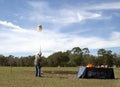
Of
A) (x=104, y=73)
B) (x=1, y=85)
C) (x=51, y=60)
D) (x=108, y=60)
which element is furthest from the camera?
(x=51, y=60)

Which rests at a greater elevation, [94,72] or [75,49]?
[75,49]

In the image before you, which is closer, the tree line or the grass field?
the grass field

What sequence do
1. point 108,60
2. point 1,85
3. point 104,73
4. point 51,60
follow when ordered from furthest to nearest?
point 51,60 → point 108,60 → point 104,73 → point 1,85

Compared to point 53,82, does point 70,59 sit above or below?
above

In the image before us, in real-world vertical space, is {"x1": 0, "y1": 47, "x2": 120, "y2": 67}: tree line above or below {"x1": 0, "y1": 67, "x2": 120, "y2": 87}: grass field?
above

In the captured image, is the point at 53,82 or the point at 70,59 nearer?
the point at 53,82

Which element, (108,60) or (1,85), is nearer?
(1,85)

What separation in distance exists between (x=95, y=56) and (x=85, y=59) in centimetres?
450

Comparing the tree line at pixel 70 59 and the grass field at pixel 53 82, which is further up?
the tree line at pixel 70 59

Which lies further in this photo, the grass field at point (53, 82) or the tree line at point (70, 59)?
the tree line at point (70, 59)

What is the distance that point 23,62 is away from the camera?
140 meters

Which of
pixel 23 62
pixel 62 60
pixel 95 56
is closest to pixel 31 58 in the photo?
pixel 23 62

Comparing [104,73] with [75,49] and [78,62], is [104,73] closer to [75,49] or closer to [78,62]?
[78,62]

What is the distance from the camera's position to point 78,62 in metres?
140
